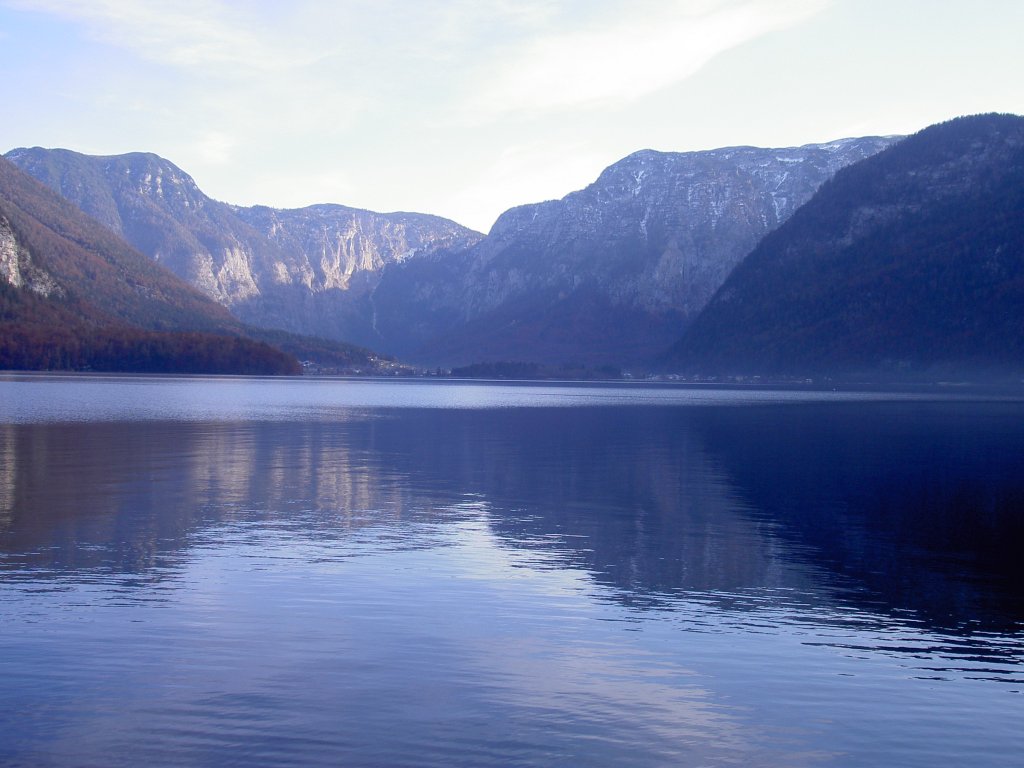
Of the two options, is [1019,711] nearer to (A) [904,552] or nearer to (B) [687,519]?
(A) [904,552]

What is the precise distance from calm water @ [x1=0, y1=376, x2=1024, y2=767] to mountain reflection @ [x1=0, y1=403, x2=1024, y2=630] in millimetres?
216

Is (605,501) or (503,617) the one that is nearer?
(503,617)

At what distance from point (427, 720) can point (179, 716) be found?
4.06 meters

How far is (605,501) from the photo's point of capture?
42594 millimetres

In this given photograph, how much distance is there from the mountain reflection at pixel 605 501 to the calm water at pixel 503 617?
0.71ft

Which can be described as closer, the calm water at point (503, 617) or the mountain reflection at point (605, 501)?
the calm water at point (503, 617)

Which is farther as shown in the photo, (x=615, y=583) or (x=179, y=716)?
(x=615, y=583)

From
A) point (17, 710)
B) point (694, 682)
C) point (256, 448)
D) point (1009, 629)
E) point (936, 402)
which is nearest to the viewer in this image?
point (17, 710)

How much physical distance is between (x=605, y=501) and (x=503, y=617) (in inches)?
788

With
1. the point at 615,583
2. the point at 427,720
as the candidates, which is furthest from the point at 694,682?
the point at 615,583

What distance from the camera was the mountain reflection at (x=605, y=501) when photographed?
2806cm

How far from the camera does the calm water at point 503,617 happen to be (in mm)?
16078

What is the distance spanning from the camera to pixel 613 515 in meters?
38.6

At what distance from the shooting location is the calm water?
16.1 m
